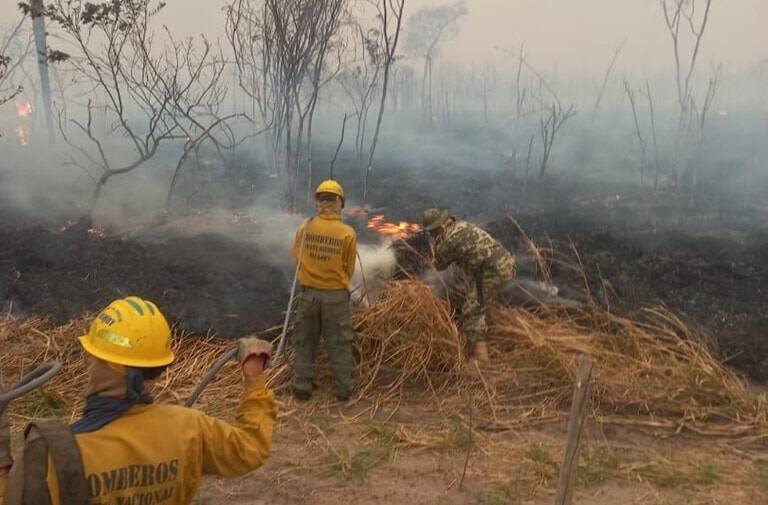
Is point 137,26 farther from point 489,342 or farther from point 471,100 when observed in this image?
point 471,100

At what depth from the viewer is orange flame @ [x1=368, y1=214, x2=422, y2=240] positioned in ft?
32.4

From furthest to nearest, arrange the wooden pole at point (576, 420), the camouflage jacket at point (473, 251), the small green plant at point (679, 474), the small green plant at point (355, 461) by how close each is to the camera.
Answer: the camouflage jacket at point (473, 251) → the small green plant at point (355, 461) → the small green plant at point (679, 474) → the wooden pole at point (576, 420)

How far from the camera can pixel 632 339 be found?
20.6ft

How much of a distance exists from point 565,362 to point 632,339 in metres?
0.88

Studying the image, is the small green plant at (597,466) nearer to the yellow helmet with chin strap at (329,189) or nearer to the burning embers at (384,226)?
the yellow helmet with chin strap at (329,189)

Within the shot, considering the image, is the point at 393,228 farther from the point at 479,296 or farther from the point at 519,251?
the point at 479,296

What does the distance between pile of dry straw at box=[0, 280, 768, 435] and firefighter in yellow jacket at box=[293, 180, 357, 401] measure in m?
0.38

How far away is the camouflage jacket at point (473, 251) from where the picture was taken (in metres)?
6.29

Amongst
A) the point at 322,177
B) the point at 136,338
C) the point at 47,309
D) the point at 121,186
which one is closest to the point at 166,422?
the point at 136,338

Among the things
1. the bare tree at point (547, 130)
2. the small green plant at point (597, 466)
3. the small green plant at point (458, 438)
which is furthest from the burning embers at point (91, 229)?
the bare tree at point (547, 130)

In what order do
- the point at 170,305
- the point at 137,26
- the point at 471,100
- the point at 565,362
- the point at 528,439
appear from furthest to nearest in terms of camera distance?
the point at 471,100, the point at 137,26, the point at 170,305, the point at 565,362, the point at 528,439

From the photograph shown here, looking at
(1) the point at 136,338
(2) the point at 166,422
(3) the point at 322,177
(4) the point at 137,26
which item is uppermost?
(4) the point at 137,26

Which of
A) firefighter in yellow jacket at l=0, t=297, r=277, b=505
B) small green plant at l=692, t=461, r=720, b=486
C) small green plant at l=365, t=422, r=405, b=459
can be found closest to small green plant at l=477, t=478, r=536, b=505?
small green plant at l=365, t=422, r=405, b=459

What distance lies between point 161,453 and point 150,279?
6521mm
